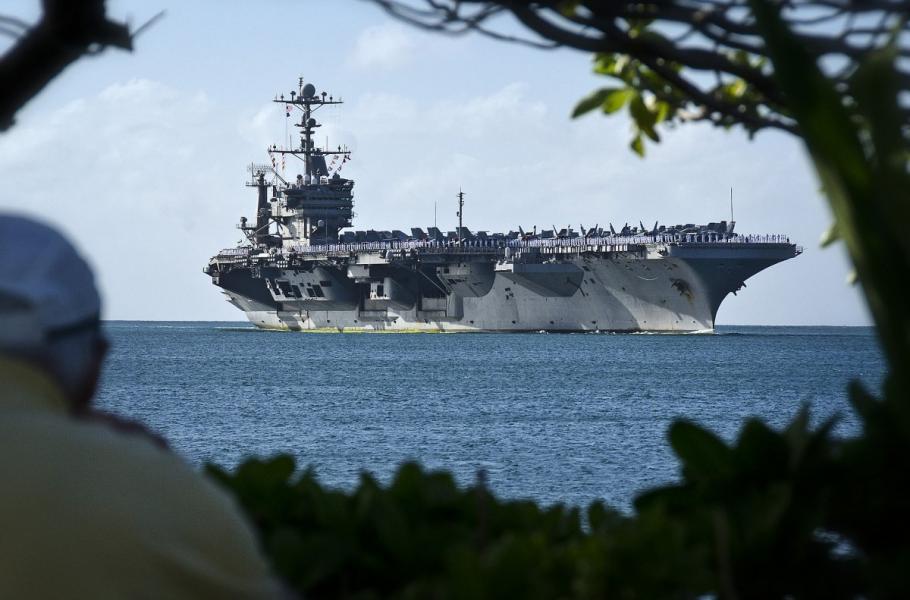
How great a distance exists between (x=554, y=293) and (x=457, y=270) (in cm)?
536

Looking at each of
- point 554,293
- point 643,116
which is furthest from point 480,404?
point 643,116

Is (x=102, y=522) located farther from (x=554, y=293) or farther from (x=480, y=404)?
(x=554, y=293)

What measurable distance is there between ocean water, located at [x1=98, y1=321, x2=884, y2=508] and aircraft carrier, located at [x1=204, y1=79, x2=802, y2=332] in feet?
7.85

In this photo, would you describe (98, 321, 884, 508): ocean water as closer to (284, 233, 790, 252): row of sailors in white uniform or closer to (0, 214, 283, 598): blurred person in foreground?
(284, 233, 790, 252): row of sailors in white uniform

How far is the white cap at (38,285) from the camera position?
1.26 metres

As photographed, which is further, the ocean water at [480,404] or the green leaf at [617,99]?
the ocean water at [480,404]

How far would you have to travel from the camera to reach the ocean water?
78.3 ft

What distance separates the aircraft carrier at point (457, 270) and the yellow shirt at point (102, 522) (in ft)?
183

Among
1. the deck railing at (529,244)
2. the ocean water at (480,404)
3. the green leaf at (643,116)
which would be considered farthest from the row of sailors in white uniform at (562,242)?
the green leaf at (643,116)

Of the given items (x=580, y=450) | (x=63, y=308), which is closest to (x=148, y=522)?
(x=63, y=308)

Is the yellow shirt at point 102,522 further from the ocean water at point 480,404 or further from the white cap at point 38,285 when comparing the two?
the ocean water at point 480,404

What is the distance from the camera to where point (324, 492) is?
2049 millimetres

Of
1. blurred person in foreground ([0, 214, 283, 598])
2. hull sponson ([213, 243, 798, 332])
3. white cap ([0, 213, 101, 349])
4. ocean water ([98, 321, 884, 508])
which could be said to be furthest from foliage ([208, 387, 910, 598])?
hull sponson ([213, 243, 798, 332])

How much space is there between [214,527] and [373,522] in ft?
2.28
